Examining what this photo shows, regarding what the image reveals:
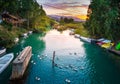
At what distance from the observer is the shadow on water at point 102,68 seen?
166ft

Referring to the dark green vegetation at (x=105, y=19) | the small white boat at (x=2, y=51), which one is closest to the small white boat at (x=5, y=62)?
the small white boat at (x=2, y=51)

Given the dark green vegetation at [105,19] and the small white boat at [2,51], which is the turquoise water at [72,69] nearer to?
the small white boat at [2,51]

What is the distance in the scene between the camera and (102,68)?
59.9m

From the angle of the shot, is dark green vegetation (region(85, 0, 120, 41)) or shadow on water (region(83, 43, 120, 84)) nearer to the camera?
shadow on water (region(83, 43, 120, 84))

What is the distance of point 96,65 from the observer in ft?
206

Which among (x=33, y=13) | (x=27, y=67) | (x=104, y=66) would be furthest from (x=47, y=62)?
(x=33, y=13)

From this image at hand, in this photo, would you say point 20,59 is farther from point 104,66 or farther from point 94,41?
point 94,41

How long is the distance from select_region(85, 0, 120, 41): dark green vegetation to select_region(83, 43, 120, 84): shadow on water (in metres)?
7.34

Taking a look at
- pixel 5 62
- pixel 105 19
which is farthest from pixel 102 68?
pixel 105 19

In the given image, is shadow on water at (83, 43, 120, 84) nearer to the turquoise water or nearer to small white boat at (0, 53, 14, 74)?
the turquoise water

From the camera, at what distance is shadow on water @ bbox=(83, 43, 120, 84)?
50594 mm

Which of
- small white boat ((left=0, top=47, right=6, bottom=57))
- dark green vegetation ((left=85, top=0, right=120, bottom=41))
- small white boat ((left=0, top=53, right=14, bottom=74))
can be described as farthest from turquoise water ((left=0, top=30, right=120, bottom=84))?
dark green vegetation ((left=85, top=0, right=120, bottom=41))

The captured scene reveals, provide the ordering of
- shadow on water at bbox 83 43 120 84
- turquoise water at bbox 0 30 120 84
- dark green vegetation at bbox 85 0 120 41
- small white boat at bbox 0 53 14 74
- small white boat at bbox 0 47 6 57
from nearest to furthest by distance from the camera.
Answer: turquoise water at bbox 0 30 120 84, shadow on water at bbox 83 43 120 84, small white boat at bbox 0 53 14 74, small white boat at bbox 0 47 6 57, dark green vegetation at bbox 85 0 120 41

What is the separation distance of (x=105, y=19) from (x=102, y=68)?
38111 mm
